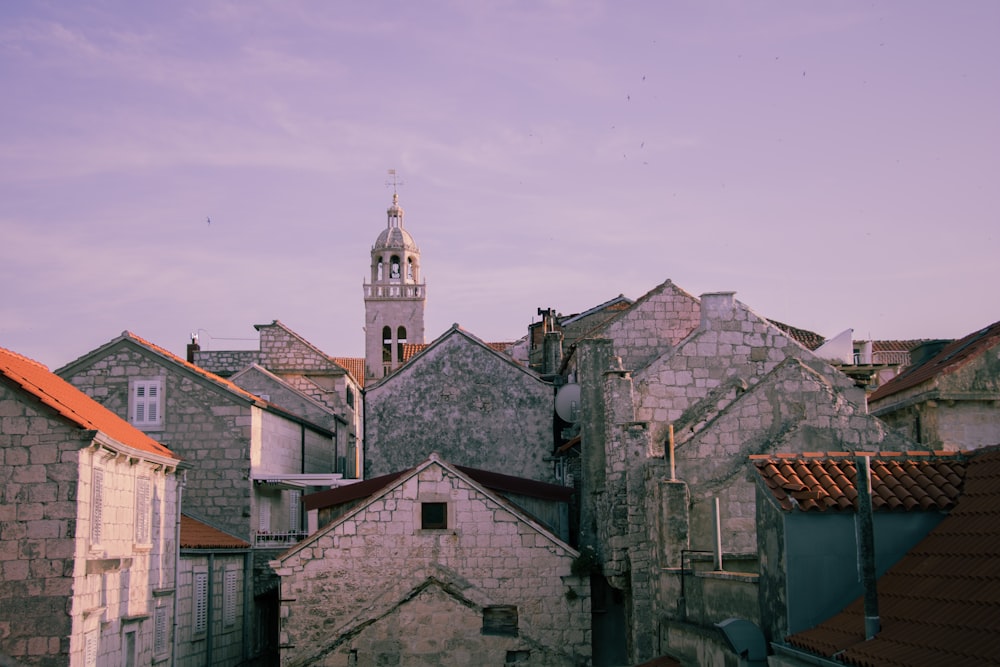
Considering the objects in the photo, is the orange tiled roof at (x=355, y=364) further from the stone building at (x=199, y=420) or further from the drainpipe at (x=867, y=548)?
the drainpipe at (x=867, y=548)

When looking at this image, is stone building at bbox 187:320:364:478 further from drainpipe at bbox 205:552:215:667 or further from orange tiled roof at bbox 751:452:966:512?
orange tiled roof at bbox 751:452:966:512

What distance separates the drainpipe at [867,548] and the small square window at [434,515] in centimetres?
1387

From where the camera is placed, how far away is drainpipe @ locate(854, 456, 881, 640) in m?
13.1

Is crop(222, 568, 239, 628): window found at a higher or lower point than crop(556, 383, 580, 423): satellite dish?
lower

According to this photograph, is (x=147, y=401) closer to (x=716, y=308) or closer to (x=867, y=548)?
(x=716, y=308)

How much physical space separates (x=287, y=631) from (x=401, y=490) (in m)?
3.96

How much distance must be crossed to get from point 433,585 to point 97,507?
8.36 metres

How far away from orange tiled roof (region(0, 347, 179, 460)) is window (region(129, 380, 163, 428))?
5.19 metres

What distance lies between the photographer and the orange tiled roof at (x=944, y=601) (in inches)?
462

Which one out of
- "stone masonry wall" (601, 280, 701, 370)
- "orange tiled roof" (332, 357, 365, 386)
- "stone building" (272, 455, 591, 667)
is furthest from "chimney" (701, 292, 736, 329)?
"orange tiled roof" (332, 357, 365, 386)

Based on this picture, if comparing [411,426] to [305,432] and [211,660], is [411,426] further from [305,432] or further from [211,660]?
[211,660]

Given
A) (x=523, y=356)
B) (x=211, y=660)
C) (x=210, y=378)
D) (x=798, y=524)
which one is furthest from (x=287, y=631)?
(x=523, y=356)

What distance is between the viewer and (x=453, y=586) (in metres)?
26.9

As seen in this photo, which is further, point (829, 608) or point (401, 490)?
point (401, 490)
